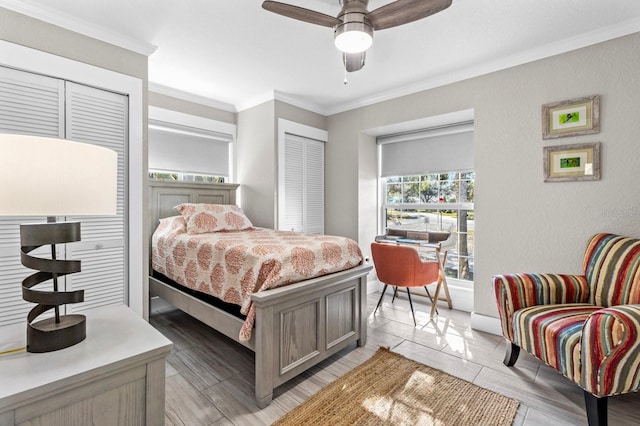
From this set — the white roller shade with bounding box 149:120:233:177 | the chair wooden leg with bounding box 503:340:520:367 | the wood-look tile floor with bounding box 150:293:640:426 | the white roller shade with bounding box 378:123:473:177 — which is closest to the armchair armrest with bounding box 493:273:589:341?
the chair wooden leg with bounding box 503:340:520:367

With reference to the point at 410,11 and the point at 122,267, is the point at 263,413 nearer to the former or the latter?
the point at 122,267

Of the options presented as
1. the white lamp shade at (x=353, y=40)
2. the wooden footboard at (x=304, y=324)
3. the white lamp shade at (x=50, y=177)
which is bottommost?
the wooden footboard at (x=304, y=324)

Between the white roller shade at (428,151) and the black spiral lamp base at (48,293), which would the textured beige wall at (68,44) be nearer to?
the black spiral lamp base at (48,293)

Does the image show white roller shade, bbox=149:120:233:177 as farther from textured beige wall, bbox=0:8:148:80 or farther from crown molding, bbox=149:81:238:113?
textured beige wall, bbox=0:8:148:80

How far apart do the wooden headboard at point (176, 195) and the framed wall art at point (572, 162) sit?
337cm

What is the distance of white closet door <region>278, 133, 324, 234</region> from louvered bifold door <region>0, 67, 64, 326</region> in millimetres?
2177

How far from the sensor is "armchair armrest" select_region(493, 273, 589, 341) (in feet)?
7.10

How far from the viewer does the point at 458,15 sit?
2.16 metres

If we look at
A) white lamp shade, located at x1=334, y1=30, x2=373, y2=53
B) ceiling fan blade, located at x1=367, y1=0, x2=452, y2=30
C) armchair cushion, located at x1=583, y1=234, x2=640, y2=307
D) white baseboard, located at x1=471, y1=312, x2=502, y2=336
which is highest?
ceiling fan blade, located at x1=367, y1=0, x2=452, y2=30

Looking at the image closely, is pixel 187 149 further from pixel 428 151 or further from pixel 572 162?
pixel 572 162

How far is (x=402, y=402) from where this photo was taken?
1.85 meters

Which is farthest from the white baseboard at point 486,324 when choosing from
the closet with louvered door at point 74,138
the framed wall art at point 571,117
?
the closet with louvered door at point 74,138

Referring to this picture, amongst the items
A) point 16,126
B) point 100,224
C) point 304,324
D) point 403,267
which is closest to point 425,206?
→ point 403,267

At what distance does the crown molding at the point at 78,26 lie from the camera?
2.04 metres
